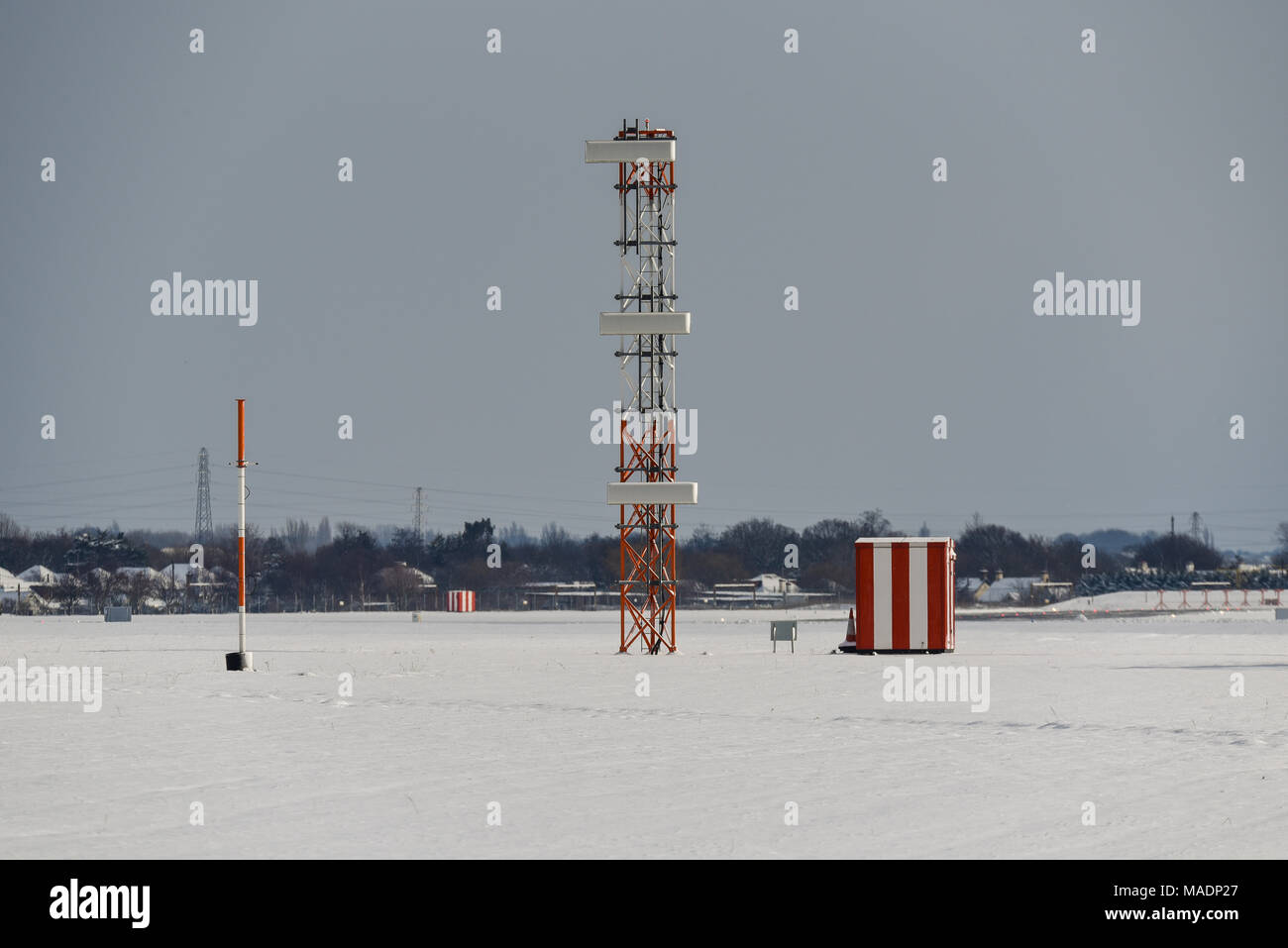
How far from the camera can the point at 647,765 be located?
18.6 meters

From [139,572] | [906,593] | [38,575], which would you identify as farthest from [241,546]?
[38,575]

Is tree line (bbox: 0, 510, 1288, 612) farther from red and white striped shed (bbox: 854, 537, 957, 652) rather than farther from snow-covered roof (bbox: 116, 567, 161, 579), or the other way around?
red and white striped shed (bbox: 854, 537, 957, 652)

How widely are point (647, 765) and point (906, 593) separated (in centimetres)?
2681

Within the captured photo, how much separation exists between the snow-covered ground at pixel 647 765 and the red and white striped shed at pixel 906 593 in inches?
264

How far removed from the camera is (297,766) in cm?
1858

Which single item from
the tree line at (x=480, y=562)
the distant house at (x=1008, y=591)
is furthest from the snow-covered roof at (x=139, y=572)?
the distant house at (x=1008, y=591)

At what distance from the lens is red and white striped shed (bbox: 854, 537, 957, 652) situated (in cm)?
4428

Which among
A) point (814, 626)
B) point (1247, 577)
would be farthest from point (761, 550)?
point (814, 626)

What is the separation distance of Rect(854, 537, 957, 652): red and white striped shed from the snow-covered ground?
6.71 metres

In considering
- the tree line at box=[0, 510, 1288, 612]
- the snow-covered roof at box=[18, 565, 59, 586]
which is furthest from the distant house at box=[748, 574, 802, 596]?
the snow-covered roof at box=[18, 565, 59, 586]

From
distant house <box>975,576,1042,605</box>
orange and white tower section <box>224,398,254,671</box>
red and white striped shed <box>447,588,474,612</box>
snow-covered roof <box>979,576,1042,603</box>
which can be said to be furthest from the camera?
snow-covered roof <box>979,576,1042,603</box>

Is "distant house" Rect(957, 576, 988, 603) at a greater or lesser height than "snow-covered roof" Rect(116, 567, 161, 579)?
lesser

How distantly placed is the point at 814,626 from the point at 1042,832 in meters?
64.8
